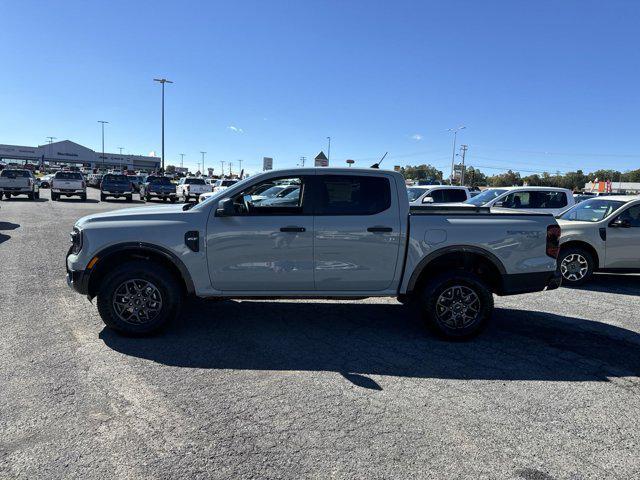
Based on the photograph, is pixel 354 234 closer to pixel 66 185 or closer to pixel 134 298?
pixel 134 298

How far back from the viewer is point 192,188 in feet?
97.9

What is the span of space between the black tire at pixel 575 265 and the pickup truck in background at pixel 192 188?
24907 mm

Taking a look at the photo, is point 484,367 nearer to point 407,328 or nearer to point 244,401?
point 407,328

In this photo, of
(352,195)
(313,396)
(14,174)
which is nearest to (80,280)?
(313,396)

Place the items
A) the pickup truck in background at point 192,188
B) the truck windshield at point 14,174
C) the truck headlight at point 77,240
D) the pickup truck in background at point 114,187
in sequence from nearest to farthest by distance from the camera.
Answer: the truck headlight at point 77,240 → the truck windshield at point 14,174 → the pickup truck in background at point 114,187 → the pickup truck in background at point 192,188

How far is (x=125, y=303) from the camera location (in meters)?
5.04

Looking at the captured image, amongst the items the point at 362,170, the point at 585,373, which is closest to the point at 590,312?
the point at 585,373

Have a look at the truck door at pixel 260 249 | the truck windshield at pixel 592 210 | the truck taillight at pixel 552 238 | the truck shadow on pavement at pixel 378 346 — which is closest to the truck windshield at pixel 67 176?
the truck shadow on pavement at pixel 378 346

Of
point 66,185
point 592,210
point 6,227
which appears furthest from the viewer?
point 66,185

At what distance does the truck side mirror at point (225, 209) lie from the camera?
4.94 meters

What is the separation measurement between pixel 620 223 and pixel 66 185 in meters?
29.1

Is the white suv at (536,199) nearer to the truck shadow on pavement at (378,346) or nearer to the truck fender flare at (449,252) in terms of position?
the truck shadow on pavement at (378,346)

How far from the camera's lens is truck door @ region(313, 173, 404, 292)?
511cm

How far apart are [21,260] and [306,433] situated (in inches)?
329
